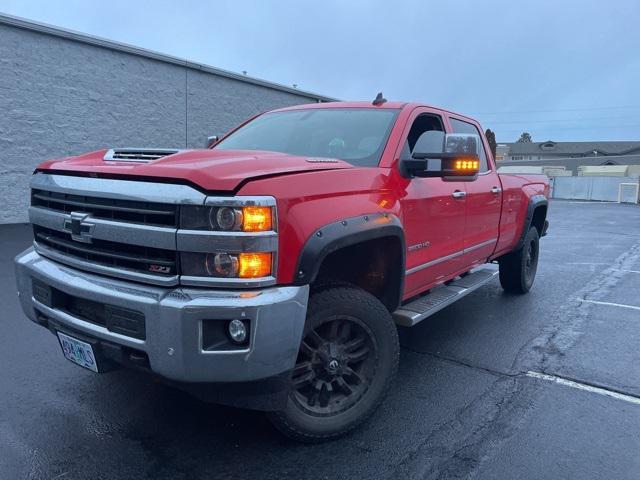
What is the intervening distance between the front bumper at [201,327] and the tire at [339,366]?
0.32m

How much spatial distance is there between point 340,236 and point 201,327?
88 centimetres

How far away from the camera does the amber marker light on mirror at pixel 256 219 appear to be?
230cm

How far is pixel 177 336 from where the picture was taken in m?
2.23

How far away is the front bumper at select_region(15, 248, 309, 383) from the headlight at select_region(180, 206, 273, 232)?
296 mm

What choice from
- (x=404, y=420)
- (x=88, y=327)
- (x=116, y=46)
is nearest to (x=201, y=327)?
(x=88, y=327)

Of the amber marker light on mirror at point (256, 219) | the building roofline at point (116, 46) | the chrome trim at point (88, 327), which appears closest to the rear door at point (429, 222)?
the amber marker light on mirror at point (256, 219)

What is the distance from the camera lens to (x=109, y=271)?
100 inches

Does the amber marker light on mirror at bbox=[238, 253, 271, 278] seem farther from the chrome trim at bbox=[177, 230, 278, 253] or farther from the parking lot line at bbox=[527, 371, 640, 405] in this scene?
the parking lot line at bbox=[527, 371, 640, 405]

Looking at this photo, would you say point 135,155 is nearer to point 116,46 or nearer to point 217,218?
point 217,218

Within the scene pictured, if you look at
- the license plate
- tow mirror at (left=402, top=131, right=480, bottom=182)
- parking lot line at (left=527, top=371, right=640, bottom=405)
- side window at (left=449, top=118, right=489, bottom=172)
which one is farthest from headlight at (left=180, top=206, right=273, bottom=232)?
side window at (left=449, top=118, right=489, bottom=172)

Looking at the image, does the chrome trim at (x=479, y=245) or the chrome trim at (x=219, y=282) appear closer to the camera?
the chrome trim at (x=219, y=282)

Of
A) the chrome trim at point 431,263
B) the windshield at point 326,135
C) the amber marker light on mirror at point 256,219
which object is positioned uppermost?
the windshield at point 326,135

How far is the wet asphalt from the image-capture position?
2680 millimetres

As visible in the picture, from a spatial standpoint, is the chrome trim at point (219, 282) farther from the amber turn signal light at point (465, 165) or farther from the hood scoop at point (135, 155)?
the amber turn signal light at point (465, 165)
